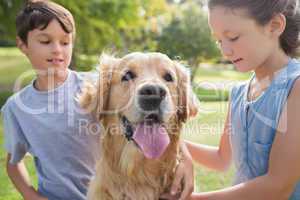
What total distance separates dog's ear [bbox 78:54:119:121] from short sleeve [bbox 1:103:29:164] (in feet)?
2.01

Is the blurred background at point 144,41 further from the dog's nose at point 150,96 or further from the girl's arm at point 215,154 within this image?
the girl's arm at point 215,154

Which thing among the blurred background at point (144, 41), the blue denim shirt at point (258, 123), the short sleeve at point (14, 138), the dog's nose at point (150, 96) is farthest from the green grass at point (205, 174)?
the dog's nose at point (150, 96)

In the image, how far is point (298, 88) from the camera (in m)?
2.68

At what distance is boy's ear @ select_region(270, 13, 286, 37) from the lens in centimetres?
277

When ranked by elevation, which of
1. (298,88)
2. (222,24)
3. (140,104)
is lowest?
(140,104)

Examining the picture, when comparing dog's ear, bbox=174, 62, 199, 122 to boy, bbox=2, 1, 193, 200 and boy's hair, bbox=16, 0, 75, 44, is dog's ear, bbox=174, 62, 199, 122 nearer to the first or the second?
boy, bbox=2, 1, 193, 200

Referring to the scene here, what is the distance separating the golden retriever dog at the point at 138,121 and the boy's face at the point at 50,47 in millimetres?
361

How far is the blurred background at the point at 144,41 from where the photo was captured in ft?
20.9

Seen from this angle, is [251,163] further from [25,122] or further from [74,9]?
[74,9]

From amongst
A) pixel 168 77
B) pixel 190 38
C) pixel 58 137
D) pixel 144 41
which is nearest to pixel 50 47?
pixel 58 137

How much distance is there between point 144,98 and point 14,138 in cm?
123

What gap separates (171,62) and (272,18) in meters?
0.81

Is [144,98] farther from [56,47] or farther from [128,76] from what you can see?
[56,47]

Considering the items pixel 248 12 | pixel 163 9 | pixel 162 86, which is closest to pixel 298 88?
pixel 248 12
